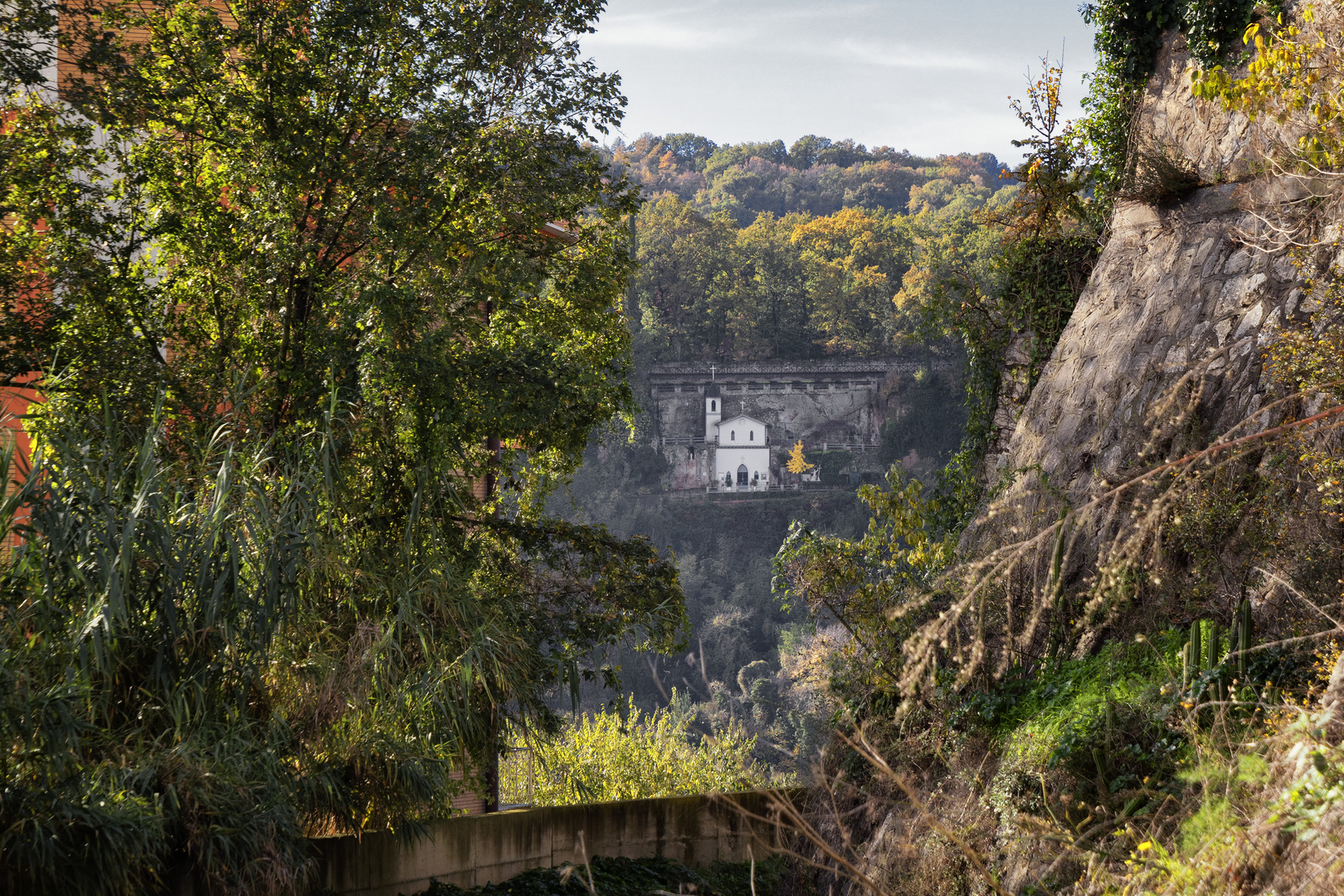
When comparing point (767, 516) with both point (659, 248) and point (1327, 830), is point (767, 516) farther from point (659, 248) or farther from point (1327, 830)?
point (1327, 830)

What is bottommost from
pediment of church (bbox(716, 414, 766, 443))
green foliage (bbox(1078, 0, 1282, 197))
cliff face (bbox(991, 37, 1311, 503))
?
pediment of church (bbox(716, 414, 766, 443))

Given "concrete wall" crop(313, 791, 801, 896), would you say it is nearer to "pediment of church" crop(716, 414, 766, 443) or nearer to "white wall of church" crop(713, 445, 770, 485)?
"pediment of church" crop(716, 414, 766, 443)

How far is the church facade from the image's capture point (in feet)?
197

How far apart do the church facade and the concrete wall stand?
4994 cm

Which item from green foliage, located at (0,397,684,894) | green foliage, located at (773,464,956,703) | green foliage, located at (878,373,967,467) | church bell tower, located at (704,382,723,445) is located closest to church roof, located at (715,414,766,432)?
church bell tower, located at (704,382,723,445)

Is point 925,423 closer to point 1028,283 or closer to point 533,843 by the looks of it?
point 1028,283

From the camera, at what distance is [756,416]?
201ft

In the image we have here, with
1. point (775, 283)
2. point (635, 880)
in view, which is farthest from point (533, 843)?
point (775, 283)

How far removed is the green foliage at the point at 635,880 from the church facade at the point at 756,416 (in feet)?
165

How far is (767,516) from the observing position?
5891cm

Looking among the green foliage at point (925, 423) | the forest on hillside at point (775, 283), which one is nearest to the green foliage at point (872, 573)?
the forest on hillside at point (775, 283)

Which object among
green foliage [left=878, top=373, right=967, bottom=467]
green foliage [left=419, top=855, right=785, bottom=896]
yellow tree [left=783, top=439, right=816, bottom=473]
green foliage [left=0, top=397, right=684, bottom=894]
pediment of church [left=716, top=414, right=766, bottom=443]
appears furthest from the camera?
pediment of church [left=716, top=414, right=766, bottom=443]

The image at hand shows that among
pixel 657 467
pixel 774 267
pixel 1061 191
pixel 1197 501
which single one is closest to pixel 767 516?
pixel 657 467

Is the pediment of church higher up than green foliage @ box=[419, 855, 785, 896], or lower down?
lower down
